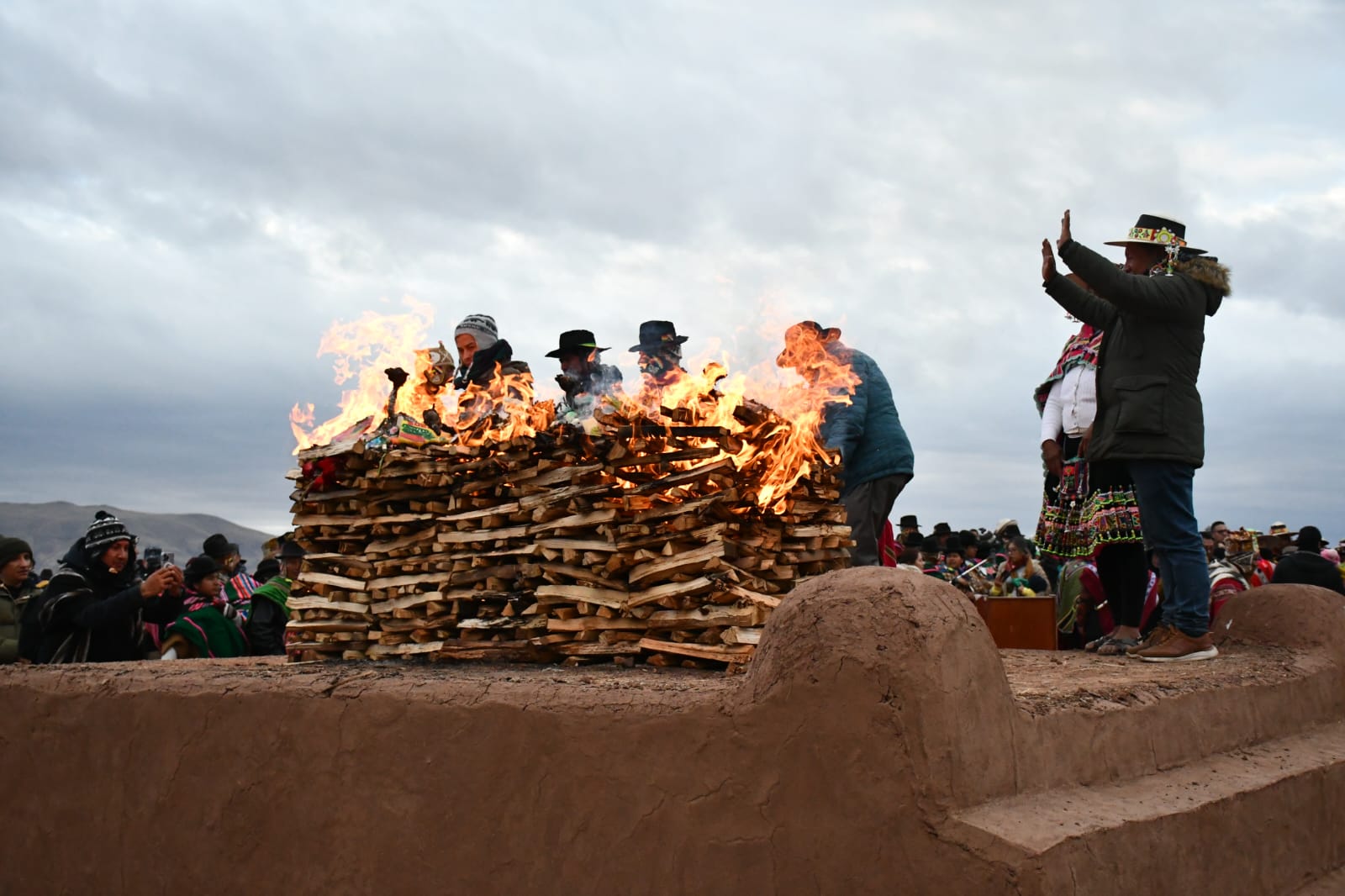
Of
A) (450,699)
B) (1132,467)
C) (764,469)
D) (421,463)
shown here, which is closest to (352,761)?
(450,699)

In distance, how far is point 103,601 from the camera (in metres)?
7.11

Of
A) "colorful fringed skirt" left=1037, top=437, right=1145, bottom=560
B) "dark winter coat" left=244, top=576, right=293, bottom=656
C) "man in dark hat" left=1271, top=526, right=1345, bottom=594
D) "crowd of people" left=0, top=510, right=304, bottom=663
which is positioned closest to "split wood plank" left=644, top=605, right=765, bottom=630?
"colorful fringed skirt" left=1037, top=437, right=1145, bottom=560

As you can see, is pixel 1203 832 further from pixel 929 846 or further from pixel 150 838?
pixel 150 838

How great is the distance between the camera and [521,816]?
399 cm

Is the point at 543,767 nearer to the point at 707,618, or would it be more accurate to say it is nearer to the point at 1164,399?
the point at 707,618

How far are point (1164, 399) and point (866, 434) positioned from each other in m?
1.84

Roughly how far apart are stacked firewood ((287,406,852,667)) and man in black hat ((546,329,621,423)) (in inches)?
14.2

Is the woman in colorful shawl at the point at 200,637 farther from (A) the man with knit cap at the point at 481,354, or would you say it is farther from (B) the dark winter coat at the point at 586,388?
(B) the dark winter coat at the point at 586,388

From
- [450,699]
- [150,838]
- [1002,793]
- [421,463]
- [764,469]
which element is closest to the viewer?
[1002,793]

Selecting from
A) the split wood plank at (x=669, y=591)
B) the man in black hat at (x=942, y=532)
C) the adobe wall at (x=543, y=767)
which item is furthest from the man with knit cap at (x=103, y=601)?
the man in black hat at (x=942, y=532)

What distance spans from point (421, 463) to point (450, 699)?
1747mm

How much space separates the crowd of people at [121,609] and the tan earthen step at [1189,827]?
5.22 metres

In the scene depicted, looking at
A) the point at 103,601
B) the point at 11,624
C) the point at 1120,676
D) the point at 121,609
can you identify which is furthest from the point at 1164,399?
the point at 11,624

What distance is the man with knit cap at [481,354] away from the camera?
6570mm
